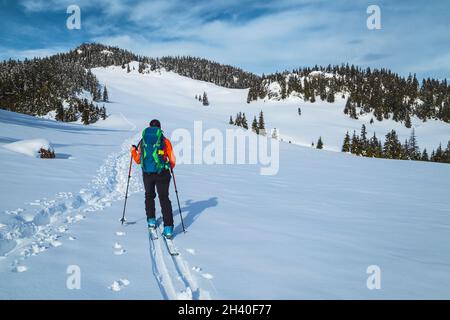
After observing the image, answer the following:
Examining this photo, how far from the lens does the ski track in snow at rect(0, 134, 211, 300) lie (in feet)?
13.6

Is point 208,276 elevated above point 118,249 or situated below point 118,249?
below

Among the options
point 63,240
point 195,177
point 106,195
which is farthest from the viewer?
point 195,177

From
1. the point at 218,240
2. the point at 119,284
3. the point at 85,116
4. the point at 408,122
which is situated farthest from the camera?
the point at 408,122

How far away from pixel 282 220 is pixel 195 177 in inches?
308

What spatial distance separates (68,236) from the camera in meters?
5.61

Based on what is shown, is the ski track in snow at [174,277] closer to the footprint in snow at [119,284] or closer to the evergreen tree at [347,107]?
the footprint in snow at [119,284]

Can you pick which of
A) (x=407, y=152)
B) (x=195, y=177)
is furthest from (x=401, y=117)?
(x=195, y=177)

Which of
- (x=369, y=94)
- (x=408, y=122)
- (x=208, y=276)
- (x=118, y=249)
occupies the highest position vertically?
(x=369, y=94)

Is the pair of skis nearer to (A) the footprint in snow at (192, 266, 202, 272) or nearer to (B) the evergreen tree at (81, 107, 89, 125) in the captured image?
(A) the footprint in snow at (192, 266, 202, 272)

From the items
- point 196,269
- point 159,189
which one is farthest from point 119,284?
point 159,189

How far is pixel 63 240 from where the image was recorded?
5375mm

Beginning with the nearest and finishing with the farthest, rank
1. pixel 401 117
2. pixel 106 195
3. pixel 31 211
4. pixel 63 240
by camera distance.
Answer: pixel 63 240
pixel 31 211
pixel 106 195
pixel 401 117

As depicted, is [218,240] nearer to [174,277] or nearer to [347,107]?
[174,277]
